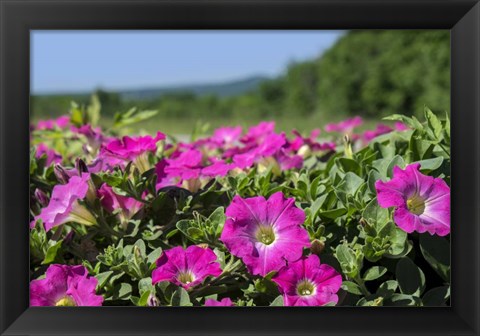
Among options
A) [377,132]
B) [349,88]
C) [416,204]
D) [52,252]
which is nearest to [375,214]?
[416,204]

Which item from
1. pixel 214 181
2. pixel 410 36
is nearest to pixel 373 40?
pixel 410 36

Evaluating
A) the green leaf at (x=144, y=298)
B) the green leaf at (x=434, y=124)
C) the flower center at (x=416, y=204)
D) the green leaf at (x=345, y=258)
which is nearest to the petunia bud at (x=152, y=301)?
the green leaf at (x=144, y=298)

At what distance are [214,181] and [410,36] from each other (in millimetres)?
11501

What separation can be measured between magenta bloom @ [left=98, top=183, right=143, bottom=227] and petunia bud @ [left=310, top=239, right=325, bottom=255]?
0.95ft

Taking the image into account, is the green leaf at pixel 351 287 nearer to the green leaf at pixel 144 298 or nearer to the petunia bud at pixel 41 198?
the green leaf at pixel 144 298

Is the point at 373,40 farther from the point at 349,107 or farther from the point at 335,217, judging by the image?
the point at 335,217

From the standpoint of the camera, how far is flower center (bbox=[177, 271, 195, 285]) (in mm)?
806

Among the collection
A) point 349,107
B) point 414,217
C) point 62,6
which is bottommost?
point 414,217

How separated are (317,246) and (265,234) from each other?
0.08 m

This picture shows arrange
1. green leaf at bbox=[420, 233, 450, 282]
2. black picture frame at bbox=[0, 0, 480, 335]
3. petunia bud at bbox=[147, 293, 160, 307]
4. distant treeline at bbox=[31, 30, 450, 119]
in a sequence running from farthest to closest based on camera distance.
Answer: distant treeline at bbox=[31, 30, 450, 119]
green leaf at bbox=[420, 233, 450, 282]
petunia bud at bbox=[147, 293, 160, 307]
black picture frame at bbox=[0, 0, 480, 335]

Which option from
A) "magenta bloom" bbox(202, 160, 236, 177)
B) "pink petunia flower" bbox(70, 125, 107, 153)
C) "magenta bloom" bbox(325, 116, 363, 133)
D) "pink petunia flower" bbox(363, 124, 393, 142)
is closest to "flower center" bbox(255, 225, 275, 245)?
"magenta bloom" bbox(202, 160, 236, 177)

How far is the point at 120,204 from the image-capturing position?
3.14ft

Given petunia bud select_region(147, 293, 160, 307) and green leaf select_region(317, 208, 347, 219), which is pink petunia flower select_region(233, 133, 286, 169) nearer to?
green leaf select_region(317, 208, 347, 219)

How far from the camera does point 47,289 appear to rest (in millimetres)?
833
